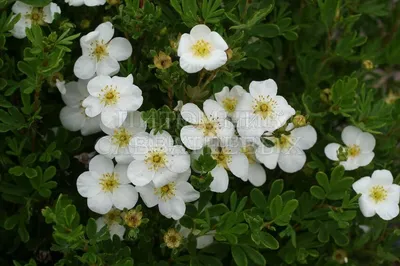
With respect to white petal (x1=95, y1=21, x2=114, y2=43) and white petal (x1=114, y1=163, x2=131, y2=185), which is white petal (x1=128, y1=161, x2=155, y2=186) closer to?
white petal (x1=114, y1=163, x2=131, y2=185)

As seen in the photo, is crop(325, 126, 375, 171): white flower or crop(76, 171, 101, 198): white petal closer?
crop(76, 171, 101, 198): white petal

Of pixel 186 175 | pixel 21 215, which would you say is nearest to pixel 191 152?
pixel 186 175

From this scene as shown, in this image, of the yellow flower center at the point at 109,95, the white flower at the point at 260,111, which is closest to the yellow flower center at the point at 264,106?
the white flower at the point at 260,111

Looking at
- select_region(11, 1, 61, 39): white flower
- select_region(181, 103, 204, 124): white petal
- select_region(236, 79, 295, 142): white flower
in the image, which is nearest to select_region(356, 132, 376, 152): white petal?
select_region(236, 79, 295, 142): white flower

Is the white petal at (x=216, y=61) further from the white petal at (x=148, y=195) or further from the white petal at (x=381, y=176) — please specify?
the white petal at (x=381, y=176)

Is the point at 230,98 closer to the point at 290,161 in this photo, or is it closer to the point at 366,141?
the point at 290,161
